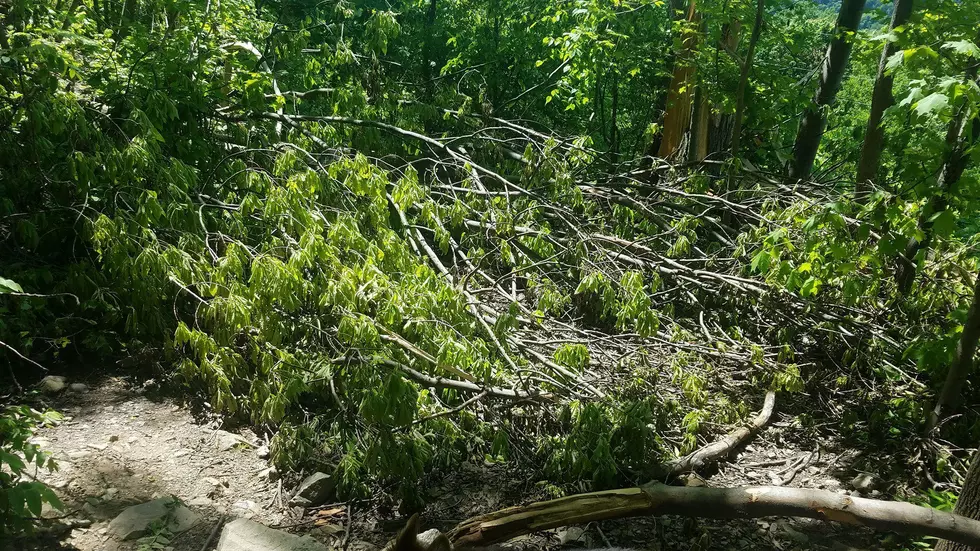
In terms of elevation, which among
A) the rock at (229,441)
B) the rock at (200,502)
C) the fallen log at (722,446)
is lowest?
the rock at (200,502)

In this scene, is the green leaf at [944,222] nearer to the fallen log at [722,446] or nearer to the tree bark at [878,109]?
the fallen log at [722,446]

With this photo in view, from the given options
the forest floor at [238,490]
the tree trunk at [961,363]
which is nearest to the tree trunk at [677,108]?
the tree trunk at [961,363]

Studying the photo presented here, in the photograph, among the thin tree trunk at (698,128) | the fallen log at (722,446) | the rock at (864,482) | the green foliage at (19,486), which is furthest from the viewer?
the thin tree trunk at (698,128)

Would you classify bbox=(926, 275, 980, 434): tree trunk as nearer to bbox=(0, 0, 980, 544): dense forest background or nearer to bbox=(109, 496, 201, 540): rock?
bbox=(0, 0, 980, 544): dense forest background

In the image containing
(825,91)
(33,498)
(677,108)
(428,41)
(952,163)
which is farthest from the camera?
(428,41)

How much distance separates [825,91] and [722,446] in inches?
164

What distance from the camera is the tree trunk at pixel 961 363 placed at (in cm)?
348

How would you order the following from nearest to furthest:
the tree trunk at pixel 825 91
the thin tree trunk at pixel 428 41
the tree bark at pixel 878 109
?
the tree bark at pixel 878 109, the tree trunk at pixel 825 91, the thin tree trunk at pixel 428 41

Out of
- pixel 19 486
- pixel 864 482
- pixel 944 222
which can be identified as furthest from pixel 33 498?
pixel 864 482

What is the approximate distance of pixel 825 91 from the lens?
21.2 feet

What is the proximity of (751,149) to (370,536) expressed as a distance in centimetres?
661

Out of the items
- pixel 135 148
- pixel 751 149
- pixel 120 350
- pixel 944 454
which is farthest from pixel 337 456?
pixel 751 149

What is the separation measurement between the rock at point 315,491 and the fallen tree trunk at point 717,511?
2.99 ft

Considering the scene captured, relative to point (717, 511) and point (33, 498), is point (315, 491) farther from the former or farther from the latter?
point (717, 511)
